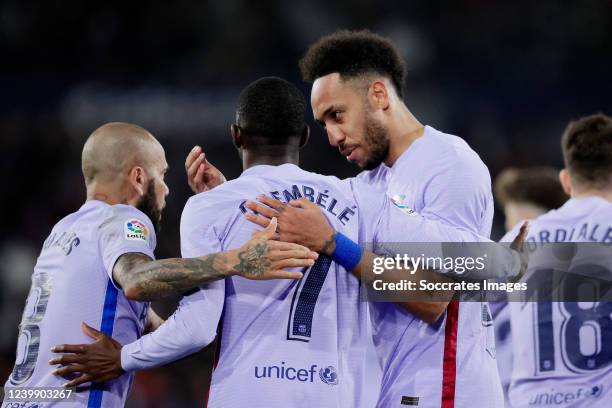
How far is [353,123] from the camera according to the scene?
4480mm

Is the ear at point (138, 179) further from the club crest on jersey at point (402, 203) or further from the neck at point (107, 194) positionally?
the club crest on jersey at point (402, 203)

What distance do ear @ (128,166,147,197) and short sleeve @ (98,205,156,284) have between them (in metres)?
0.25

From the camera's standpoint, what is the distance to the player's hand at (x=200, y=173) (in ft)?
14.5

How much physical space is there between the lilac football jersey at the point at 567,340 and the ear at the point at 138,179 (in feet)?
7.55

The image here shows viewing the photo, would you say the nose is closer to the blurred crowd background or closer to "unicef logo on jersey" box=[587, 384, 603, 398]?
"unicef logo on jersey" box=[587, 384, 603, 398]

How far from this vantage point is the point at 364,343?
12.8 ft

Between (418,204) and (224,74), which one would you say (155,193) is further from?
(224,74)

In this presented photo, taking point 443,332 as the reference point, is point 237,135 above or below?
A: above

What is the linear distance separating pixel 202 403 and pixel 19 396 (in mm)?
6084

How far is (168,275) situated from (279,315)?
50 cm

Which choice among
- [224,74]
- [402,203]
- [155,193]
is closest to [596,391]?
[402,203]

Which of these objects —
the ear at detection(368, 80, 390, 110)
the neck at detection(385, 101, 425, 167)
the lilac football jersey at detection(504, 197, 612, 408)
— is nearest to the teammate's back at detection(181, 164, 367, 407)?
the neck at detection(385, 101, 425, 167)

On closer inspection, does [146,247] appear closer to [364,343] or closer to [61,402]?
[61,402]

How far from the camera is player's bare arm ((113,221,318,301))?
3.53m
